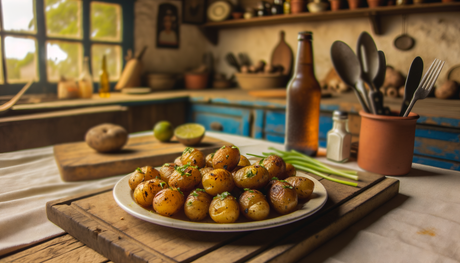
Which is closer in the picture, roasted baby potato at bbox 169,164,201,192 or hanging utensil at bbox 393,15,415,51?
roasted baby potato at bbox 169,164,201,192

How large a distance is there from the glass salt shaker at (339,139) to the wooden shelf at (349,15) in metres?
1.82

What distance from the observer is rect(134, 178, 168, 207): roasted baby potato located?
0.68 m

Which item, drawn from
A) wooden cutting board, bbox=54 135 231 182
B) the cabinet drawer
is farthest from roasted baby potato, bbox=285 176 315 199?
the cabinet drawer

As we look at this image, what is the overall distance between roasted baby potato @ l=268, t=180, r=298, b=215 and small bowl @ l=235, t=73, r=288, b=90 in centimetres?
262

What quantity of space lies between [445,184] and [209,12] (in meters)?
3.35

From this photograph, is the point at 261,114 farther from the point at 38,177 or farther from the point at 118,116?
the point at 38,177

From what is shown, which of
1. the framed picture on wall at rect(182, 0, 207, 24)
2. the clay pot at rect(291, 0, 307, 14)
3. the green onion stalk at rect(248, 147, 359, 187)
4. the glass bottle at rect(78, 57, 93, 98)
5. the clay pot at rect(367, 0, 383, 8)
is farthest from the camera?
the framed picture on wall at rect(182, 0, 207, 24)

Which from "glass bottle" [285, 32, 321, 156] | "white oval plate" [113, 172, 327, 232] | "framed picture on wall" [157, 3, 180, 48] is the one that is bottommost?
"white oval plate" [113, 172, 327, 232]

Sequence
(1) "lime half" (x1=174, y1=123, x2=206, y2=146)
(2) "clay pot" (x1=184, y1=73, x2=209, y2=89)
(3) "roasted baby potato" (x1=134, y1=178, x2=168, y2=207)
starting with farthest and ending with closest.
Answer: (2) "clay pot" (x1=184, y1=73, x2=209, y2=89)
(1) "lime half" (x1=174, y1=123, x2=206, y2=146)
(3) "roasted baby potato" (x1=134, y1=178, x2=168, y2=207)

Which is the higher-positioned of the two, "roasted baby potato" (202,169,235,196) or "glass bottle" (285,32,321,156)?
"glass bottle" (285,32,321,156)

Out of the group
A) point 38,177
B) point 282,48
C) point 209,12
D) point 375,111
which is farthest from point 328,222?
point 209,12

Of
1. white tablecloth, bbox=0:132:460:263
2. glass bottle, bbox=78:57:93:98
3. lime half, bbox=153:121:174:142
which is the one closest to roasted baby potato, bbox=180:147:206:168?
white tablecloth, bbox=0:132:460:263

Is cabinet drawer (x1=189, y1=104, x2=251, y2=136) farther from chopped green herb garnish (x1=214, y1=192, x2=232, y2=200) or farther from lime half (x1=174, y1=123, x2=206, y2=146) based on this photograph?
chopped green herb garnish (x1=214, y1=192, x2=232, y2=200)

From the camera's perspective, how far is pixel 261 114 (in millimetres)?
2725
